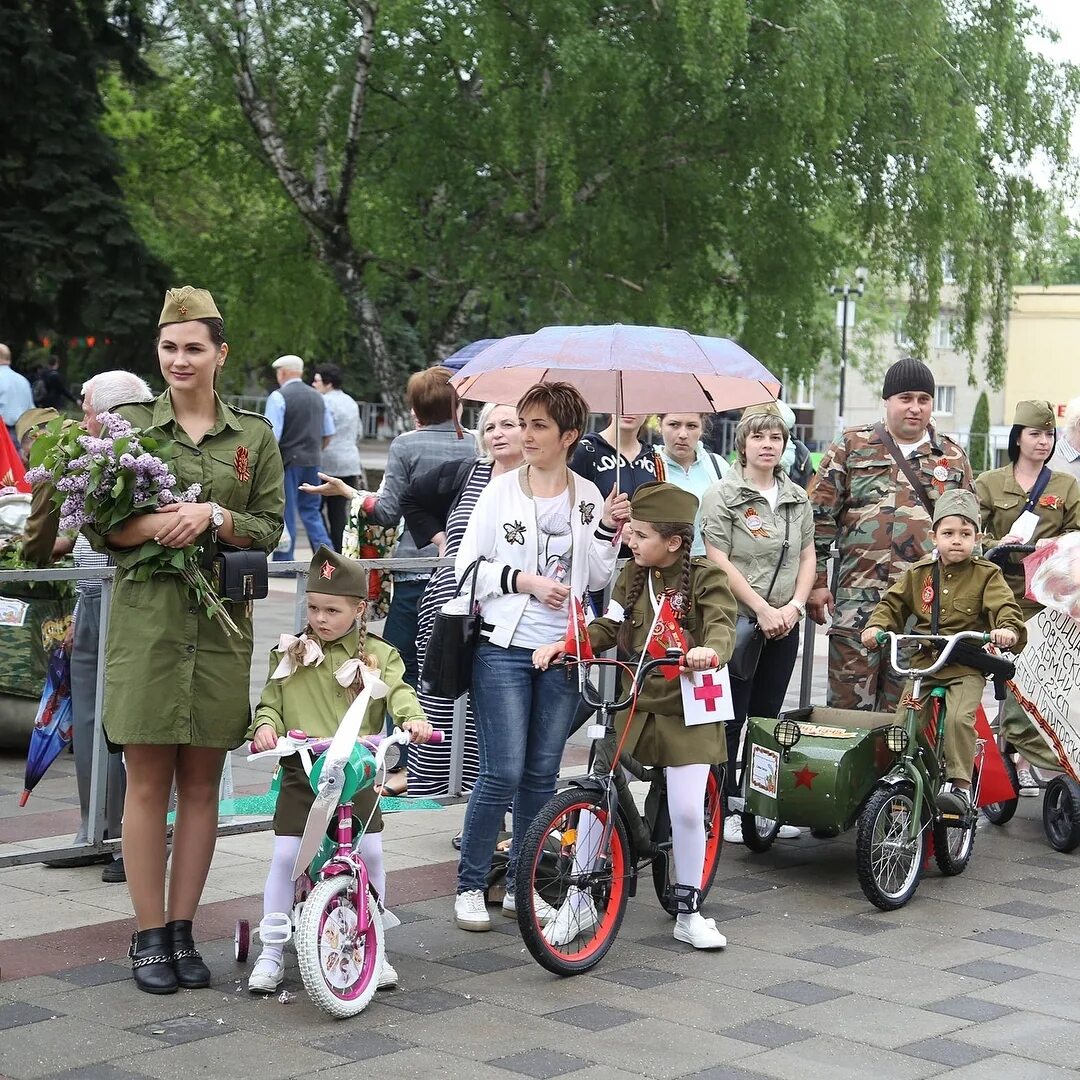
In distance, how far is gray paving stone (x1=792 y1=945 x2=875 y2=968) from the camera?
5.67 m

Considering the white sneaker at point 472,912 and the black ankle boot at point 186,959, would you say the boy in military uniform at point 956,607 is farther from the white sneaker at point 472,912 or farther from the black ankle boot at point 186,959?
the black ankle boot at point 186,959

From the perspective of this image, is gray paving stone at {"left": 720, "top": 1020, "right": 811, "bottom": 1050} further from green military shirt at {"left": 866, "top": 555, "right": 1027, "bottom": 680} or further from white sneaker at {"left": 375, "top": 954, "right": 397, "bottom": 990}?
green military shirt at {"left": 866, "top": 555, "right": 1027, "bottom": 680}

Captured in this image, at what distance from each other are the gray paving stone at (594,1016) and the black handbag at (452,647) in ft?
3.75

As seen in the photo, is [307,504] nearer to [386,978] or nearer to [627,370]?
[627,370]

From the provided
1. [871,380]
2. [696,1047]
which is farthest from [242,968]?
[871,380]

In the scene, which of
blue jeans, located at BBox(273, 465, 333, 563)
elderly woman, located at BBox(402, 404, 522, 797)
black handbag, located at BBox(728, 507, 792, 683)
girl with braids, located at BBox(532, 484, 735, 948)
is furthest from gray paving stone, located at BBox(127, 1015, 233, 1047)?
blue jeans, located at BBox(273, 465, 333, 563)

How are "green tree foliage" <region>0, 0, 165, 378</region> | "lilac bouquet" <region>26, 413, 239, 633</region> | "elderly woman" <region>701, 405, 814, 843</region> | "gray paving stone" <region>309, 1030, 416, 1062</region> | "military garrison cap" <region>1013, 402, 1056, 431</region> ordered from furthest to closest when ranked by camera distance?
"green tree foliage" <region>0, 0, 165, 378</region> < "military garrison cap" <region>1013, 402, 1056, 431</region> < "elderly woman" <region>701, 405, 814, 843</region> < "lilac bouquet" <region>26, 413, 239, 633</region> < "gray paving stone" <region>309, 1030, 416, 1062</region>

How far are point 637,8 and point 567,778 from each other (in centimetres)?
1574

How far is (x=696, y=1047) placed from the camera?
15.6 feet

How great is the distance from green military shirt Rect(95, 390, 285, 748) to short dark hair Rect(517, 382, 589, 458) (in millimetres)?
903

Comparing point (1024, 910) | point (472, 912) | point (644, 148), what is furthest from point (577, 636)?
point (644, 148)

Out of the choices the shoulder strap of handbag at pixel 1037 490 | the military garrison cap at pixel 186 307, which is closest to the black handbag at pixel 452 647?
the military garrison cap at pixel 186 307

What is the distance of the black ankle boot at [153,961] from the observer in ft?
16.5

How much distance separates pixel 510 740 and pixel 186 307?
1755 mm
